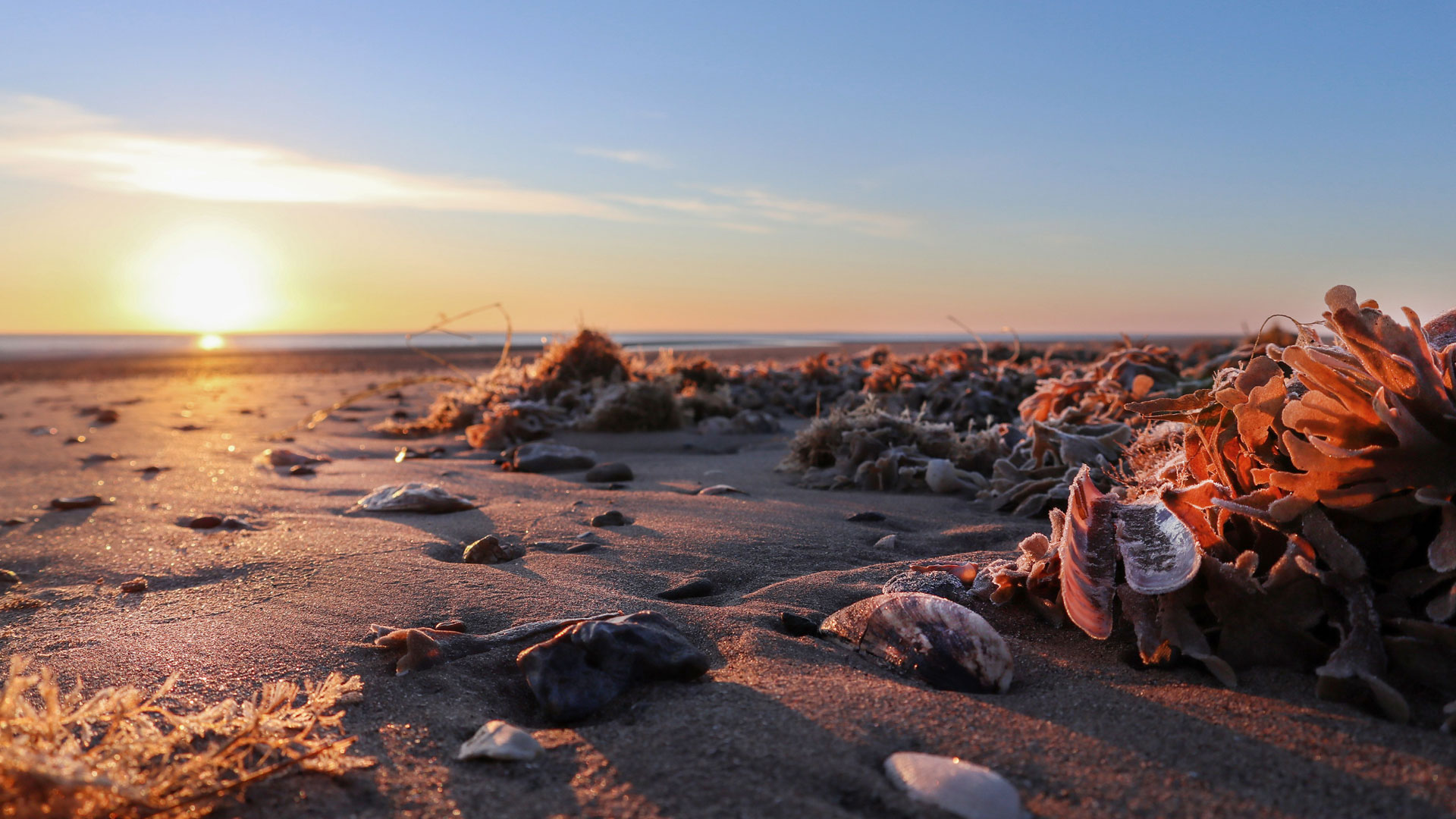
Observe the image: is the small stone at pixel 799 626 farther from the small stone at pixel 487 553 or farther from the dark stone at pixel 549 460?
the dark stone at pixel 549 460

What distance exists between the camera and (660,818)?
1247 millimetres

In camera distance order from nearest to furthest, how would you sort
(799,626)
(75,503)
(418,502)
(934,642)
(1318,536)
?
(1318,536) < (934,642) < (799,626) < (418,502) < (75,503)

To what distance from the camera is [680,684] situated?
1.72 meters

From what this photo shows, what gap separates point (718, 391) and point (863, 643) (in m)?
5.82

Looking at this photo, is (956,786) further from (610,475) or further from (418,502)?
(610,475)

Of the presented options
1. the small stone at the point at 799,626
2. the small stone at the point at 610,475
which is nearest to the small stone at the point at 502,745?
the small stone at the point at 799,626

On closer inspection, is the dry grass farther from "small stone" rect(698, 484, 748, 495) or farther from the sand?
"small stone" rect(698, 484, 748, 495)

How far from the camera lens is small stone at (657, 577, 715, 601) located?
92.7 inches

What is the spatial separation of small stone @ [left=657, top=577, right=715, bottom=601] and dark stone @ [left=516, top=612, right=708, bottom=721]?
509mm

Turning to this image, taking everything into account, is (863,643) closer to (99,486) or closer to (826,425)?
(826,425)

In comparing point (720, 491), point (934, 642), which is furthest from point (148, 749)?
point (720, 491)

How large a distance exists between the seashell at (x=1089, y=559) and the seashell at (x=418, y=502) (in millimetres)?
2608

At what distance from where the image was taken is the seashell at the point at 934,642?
170 cm

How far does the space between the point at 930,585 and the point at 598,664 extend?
0.94 metres
